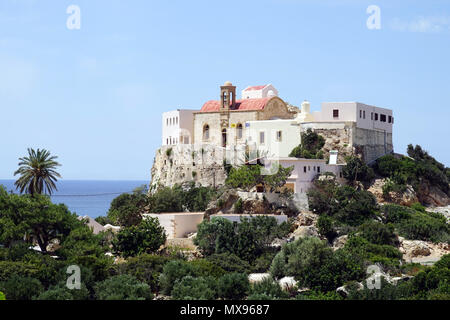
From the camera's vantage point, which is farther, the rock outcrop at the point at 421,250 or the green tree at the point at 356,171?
the green tree at the point at 356,171

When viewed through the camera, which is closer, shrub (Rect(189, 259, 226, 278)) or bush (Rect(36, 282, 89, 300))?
bush (Rect(36, 282, 89, 300))

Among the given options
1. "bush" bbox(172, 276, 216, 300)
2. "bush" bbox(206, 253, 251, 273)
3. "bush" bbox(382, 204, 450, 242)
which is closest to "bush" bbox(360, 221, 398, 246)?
"bush" bbox(382, 204, 450, 242)

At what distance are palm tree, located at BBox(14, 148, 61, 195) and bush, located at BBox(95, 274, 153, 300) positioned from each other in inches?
541

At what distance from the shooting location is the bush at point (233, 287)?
4822 centimetres

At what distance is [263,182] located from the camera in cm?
6419

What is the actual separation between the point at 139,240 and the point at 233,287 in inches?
463

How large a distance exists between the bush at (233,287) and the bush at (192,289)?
0.64 metres

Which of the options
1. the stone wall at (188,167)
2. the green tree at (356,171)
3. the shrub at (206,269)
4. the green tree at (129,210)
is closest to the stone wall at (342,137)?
the green tree at (356,171)

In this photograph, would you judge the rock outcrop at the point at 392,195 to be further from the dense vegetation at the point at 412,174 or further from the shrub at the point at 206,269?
the shrub at the point at 206,269

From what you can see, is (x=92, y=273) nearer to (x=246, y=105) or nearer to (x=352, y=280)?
(x=352, y=280)

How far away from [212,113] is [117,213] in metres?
13.7

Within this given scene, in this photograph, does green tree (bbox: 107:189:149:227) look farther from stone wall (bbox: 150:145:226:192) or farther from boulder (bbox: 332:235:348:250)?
boulder (bbox: 332:235:348:250)

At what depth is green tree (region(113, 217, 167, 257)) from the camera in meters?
57.6
